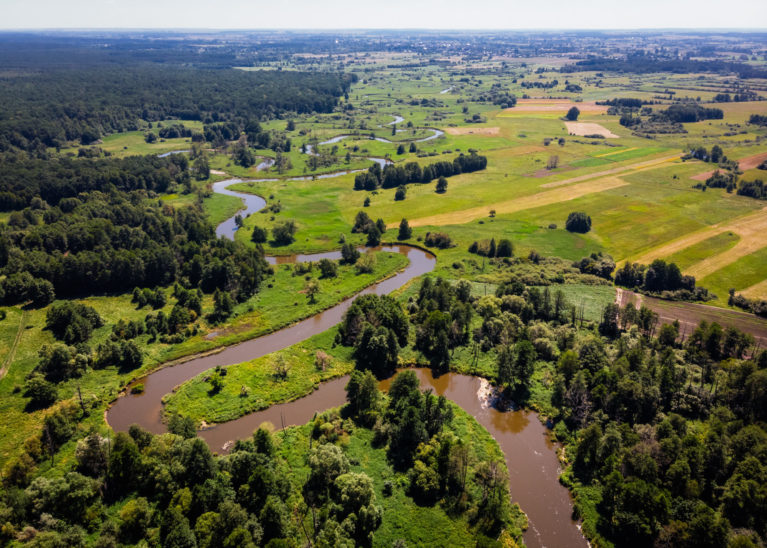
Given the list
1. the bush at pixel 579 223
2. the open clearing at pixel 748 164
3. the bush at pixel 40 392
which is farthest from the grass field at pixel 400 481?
the open clearing at pixel 748 164

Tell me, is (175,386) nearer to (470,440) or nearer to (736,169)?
(470,440)

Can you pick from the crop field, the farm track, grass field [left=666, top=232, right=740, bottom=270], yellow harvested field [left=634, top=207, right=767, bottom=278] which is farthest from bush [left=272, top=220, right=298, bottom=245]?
grass field [left=666, top=232, right=740, bottom=270]

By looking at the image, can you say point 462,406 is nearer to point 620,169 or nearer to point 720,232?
point 720,232

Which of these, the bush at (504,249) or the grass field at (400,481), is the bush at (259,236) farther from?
the grass field at (400,481)

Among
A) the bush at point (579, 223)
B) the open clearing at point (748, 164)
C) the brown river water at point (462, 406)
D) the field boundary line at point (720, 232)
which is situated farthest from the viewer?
the open clearing at point (748, 164)

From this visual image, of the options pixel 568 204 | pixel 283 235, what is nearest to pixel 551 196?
pixel 568 204
